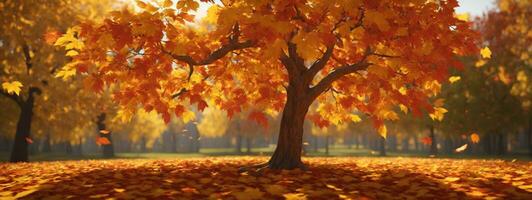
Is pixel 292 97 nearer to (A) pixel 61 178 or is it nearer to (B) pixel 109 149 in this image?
(A) pixel 61 178

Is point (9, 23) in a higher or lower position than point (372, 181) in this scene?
higher

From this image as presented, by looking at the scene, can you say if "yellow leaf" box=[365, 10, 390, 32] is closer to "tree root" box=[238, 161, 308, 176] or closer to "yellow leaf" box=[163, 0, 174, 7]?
"yellow leaf" box=[163, 0, 174, 7]

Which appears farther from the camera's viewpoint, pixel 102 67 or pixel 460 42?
pixel 102 67

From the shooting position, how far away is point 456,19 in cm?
833

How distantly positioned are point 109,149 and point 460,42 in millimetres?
35918

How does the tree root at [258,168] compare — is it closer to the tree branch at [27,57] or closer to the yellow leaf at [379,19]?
the yellow leaf at [379,19]

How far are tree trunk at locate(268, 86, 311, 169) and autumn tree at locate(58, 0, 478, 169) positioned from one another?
22mm

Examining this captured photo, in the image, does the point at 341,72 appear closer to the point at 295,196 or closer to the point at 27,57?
the point at 295,196

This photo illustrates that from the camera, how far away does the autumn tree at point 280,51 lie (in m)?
7.22

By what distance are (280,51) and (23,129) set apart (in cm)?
1834

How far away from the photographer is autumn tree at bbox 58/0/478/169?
23.7 ft

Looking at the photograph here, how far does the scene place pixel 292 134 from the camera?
10016 millimetres

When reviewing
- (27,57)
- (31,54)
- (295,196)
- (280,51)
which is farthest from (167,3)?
(27,57)

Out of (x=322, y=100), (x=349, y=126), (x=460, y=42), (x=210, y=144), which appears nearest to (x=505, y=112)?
(x=349, y=126)
